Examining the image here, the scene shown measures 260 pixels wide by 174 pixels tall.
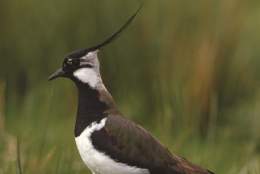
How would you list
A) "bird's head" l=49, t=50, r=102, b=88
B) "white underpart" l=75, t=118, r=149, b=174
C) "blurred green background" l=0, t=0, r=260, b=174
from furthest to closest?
"blurred green background" l=0, t=0, r=260, b=174, "bird's head" l=49, t=50, r=102, b=88, "white underpart" l=75, t=118, r=149, b=174

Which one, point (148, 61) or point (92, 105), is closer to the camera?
point (92, 105)

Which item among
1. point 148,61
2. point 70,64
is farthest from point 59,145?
point 148,61

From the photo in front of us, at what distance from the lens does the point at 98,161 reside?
15.4ft

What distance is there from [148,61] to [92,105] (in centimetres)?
334

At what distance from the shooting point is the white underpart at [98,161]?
4.70 m

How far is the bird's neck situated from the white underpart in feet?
0.21

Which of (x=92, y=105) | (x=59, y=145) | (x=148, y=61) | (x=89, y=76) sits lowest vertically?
(x=148, y=61)

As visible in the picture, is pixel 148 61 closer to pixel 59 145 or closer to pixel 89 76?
pixel 59 145

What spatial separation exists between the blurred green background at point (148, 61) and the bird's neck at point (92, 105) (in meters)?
2.54

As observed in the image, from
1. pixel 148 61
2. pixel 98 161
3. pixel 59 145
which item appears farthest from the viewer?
pixel 148 61

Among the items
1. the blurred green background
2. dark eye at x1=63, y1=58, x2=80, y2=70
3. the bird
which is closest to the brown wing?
the bird

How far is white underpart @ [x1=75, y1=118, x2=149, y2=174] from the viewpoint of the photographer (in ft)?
15.4

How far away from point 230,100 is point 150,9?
0.86 metres

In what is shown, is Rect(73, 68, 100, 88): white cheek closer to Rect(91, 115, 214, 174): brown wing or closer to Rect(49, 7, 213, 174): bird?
Rect(49, 7, 213, 174): bird
